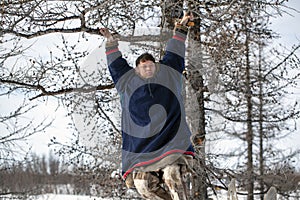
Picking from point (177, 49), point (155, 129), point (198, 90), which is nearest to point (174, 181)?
point (155, 129)

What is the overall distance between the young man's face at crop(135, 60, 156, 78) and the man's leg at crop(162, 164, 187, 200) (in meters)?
0.67

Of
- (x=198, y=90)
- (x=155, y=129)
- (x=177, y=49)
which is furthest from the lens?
(x=198, y=90)

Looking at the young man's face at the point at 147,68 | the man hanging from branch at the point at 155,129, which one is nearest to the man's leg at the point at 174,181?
the man hanging from branch at the point at 155,129

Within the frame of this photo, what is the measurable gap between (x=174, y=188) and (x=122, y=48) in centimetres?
341

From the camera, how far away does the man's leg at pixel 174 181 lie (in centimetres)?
309

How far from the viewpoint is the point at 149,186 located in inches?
124

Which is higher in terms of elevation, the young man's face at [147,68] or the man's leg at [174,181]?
the young man's face at [147,68]

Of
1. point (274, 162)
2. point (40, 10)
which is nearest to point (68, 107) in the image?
point (40, 10)

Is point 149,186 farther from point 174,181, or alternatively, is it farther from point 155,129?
point 155,129

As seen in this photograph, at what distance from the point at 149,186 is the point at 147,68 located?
85 cm

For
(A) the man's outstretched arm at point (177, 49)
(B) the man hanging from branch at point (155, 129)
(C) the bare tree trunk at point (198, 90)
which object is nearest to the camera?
(B) the man hanging from branch at point (155, 129)

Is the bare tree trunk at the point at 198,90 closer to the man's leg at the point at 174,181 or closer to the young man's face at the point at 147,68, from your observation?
the man's leg at the point at 174,181

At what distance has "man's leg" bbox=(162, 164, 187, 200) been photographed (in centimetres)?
309

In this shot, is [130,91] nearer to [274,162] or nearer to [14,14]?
[14,14]
